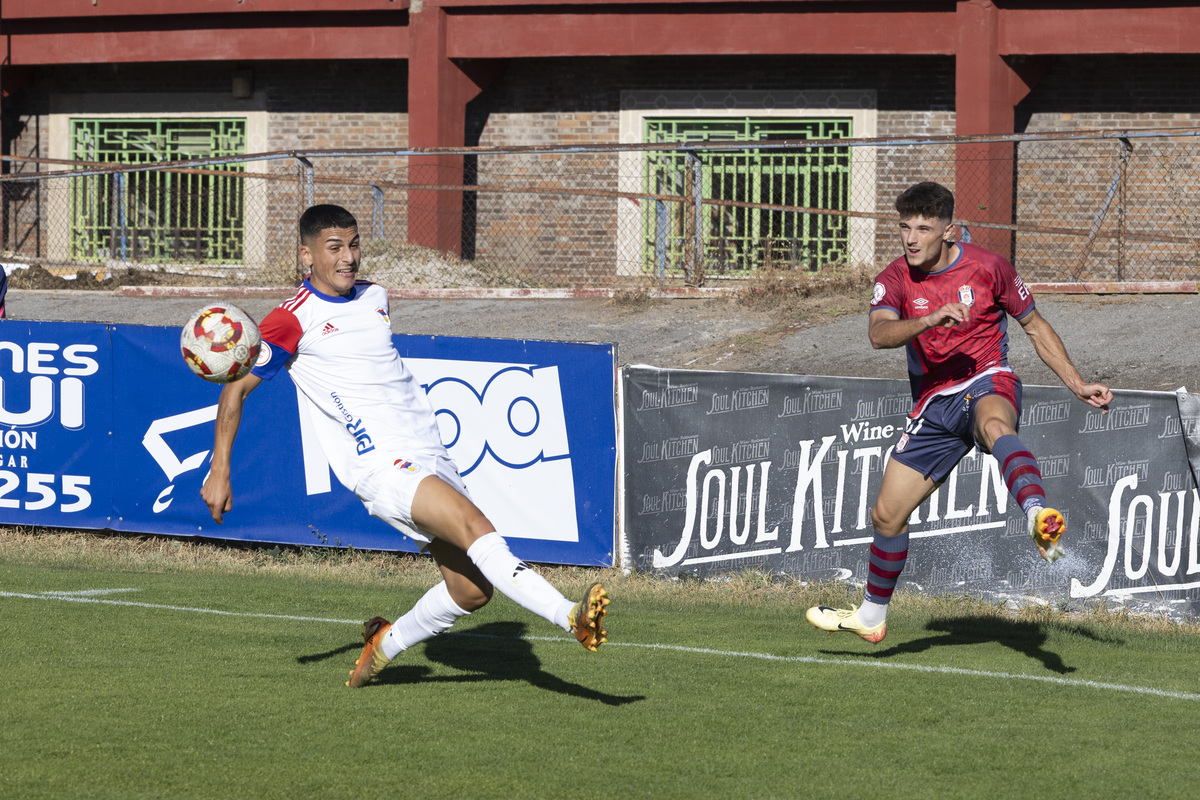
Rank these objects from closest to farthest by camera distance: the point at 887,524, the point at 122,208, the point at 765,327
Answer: the point at 887,524, the point at 765,327, the point at 122,208

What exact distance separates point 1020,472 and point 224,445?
336 centimetres

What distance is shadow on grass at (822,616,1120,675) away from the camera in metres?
6.89

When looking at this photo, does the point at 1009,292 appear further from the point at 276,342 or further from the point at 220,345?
the point at 220,345

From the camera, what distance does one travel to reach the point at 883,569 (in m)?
6.60

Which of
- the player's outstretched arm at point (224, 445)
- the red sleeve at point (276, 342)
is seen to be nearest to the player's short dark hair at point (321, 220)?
the red sleeve at point (276, 342)

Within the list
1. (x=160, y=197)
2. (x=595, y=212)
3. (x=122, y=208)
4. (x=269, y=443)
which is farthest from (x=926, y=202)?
(x=160, y=197)

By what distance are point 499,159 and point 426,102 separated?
→ 160 cm

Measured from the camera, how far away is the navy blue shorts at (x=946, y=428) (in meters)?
6.25

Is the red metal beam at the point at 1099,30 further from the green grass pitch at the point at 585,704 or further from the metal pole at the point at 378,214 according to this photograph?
the green grass pitch at the point at 585,704

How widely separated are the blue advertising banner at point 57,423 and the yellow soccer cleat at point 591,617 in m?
7.12

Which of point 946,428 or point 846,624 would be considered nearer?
point 946,428

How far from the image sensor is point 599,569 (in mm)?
9625

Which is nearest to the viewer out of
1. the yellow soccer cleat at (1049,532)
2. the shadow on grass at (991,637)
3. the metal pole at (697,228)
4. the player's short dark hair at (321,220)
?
the yellow soccer cleat at (1049,532)

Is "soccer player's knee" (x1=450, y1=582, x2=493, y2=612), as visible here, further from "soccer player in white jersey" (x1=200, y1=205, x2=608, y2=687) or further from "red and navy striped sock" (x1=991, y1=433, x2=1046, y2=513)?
"red and navy striped sock" (x1=991, y1=433, x2=1046, y2=513)
